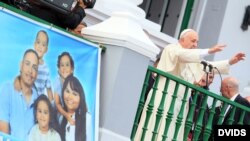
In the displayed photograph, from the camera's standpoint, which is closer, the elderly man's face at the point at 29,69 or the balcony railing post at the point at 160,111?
the elderly man's face at the point at 29,69

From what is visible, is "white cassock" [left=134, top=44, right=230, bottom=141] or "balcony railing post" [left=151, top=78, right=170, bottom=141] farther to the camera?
"white cassock" [left=134, top=44, right=230, bottom=141]

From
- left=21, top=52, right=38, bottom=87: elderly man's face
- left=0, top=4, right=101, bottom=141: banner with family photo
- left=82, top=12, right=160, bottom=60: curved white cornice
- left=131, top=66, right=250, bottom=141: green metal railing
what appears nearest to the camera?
left=0, top=4, right=101, bottom=141: banner with family photo

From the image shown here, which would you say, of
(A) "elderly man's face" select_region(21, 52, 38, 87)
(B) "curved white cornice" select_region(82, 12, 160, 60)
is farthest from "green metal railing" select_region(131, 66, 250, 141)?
(A) "elderly man's face" select_region(21, 52, 38, 87)

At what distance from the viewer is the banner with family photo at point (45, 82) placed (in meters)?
5.62

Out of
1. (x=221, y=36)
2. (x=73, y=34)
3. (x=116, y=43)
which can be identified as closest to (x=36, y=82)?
(x=73, y=34)

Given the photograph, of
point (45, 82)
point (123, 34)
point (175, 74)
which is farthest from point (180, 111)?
point (45, 82)

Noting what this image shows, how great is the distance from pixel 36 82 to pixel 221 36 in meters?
5.88

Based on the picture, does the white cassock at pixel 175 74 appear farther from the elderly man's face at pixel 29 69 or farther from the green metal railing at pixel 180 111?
the elderly man's face at pixel 29 69

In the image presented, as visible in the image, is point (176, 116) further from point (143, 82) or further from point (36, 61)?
point (36, 61)

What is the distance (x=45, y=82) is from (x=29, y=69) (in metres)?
0.23

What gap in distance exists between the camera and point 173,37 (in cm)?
1152

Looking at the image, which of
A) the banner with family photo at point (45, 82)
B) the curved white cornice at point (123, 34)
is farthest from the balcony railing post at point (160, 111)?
the banner with family photo at point (45, 82)

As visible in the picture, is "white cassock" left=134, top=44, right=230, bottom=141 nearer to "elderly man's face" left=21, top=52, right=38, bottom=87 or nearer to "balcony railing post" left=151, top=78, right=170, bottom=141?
"balcony railing post" left=151, top=78, right=170, bottom=141

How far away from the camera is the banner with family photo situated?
5.62m
